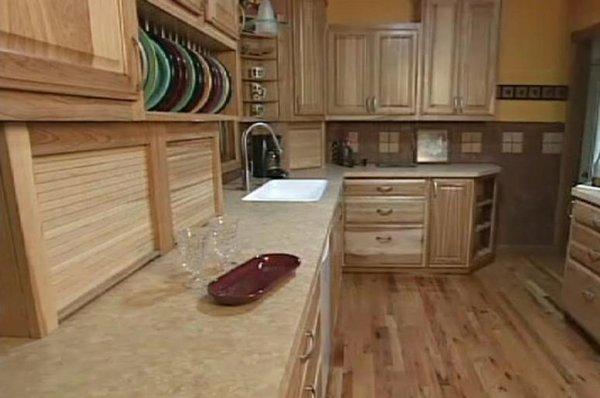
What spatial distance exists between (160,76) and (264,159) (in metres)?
1.84

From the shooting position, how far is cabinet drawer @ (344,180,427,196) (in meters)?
3.41

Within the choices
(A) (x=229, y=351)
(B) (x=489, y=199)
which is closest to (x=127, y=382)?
(A) (x=229, y=351)

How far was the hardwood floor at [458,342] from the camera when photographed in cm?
212

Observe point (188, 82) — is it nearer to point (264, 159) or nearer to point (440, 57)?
point (264, 159)

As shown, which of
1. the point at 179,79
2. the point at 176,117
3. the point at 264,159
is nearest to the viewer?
the point at 176,117

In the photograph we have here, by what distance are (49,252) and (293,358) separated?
0.52m

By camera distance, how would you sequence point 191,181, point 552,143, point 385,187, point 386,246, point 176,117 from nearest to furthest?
point 176,117 → point 191,181 → point 385,187 → point 386,246 → point 552,143

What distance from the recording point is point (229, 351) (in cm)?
81

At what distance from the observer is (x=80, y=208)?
98cm

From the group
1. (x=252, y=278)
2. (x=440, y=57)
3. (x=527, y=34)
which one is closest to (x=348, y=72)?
(x=440, y=57)

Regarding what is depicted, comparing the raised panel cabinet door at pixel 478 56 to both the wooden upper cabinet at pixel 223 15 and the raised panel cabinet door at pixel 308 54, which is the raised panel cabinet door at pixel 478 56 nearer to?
the raised panel cabinet door at pixel 308 54

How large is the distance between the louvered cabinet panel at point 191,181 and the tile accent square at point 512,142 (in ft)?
10.1

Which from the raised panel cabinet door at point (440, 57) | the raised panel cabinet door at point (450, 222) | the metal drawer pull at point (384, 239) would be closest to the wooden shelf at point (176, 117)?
the metal drawer pull at point (384, 239)

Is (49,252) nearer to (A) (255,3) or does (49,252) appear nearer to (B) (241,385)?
(B) (241,385)
